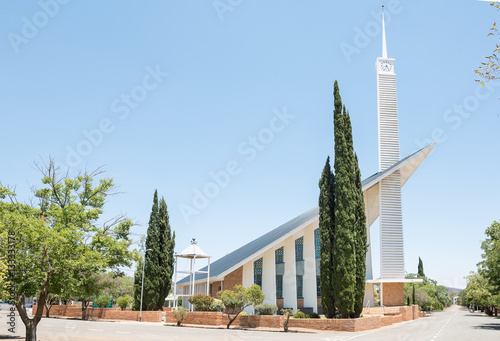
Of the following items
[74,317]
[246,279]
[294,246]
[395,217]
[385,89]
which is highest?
[385,89]

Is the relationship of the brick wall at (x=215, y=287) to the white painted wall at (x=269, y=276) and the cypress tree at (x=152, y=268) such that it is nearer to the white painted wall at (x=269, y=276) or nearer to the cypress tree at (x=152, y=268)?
the white painted wall at (x=269, y=276)

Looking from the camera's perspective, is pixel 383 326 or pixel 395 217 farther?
pixel 395 217

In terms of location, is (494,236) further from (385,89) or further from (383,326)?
(385,89)

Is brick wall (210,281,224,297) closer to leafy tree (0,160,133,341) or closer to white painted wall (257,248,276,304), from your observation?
white painted wall (257,248,276,304)

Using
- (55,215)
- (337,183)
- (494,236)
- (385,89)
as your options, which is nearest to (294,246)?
(337,183)

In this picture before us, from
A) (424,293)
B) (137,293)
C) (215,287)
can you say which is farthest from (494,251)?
(424,293)

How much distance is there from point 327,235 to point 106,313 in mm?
19630

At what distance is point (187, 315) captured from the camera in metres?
27.9

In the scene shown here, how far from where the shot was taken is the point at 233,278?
3519cm

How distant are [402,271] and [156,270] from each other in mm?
20161

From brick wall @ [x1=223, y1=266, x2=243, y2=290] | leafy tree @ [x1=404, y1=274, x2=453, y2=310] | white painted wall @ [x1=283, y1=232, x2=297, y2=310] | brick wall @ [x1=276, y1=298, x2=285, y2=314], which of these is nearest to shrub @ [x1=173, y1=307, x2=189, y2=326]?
brick wall @ [x1=223, y1=266, x2=243, y2=290]

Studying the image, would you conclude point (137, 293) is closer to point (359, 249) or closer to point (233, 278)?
point (233, 278)

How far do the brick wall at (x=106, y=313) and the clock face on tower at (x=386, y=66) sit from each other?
30.5 meters

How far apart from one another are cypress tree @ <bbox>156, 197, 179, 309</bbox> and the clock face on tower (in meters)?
24.9
